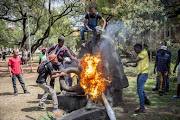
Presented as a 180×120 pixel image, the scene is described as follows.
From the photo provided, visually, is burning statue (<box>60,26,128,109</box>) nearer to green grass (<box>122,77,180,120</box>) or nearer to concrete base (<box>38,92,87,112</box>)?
concrete base (<box>38,92,87,112</box>)

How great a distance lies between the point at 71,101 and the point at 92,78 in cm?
119

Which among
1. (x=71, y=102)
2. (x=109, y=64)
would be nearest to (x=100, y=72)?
(x=109, y=64)

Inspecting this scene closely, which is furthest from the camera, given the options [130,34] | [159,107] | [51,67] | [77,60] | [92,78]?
[130,34]

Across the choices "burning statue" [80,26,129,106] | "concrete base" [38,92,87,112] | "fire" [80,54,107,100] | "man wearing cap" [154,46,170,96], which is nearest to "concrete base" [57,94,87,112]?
"concrete base" [38,92,87,112]

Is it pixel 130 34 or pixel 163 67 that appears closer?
pixel 163 67

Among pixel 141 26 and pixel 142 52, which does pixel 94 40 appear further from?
pixel 141 26

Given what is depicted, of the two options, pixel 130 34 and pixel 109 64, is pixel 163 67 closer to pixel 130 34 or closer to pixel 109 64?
pixel 109 64

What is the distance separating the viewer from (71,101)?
17.9 ft

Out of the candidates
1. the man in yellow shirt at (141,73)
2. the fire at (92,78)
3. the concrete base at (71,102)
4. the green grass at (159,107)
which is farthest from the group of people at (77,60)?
the fire at (92,78)

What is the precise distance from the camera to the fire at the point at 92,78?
4813 mm

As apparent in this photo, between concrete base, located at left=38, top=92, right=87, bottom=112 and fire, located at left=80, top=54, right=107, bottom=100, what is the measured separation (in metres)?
0.60

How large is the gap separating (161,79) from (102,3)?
12.5m

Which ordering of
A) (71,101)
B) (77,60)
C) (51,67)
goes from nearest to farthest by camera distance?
1. (51,67)
2. (71,101)
3. (77,60)

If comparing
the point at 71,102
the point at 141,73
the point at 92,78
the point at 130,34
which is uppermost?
the point at 130,34
